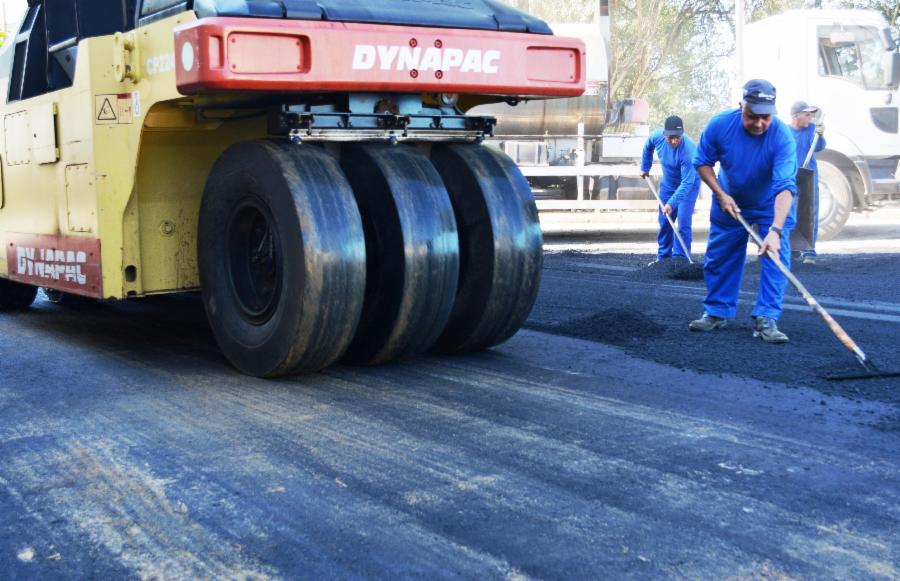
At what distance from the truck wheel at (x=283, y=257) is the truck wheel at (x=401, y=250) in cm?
23

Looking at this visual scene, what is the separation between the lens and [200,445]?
153 inches

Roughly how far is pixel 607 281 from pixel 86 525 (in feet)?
21.0

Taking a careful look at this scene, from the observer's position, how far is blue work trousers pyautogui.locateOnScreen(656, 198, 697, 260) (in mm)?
10422

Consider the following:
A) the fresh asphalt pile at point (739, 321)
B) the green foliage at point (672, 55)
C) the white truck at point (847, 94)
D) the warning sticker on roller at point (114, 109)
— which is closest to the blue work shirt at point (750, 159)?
the fresh asphalt pile at point (739, 321)

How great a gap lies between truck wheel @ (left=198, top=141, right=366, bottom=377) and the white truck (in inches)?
397

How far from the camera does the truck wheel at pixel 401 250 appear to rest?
4.94 metres

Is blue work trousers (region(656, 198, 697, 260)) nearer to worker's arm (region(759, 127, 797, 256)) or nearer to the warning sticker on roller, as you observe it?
worker's arm (region(759, 127, 797, 256))

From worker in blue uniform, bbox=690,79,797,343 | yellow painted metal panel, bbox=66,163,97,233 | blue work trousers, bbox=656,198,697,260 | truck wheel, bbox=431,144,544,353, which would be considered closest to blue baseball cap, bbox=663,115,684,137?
blue work trousers, bbox=656,198,697,260

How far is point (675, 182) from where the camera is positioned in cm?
1077

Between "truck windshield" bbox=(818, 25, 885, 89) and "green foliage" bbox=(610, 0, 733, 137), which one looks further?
"green foliage" bbox=(610, 0, 733, 137)

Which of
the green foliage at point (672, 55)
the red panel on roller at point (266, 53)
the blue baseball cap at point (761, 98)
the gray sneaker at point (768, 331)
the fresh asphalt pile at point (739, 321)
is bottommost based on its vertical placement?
the fresh asphalt pile at point (739, 321)

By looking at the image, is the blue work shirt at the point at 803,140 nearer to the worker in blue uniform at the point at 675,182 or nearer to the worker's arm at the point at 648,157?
the worker in blue uniform at the point at 675,182

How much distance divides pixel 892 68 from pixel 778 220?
8.47 m

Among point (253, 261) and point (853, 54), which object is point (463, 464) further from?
point (853, 54)
